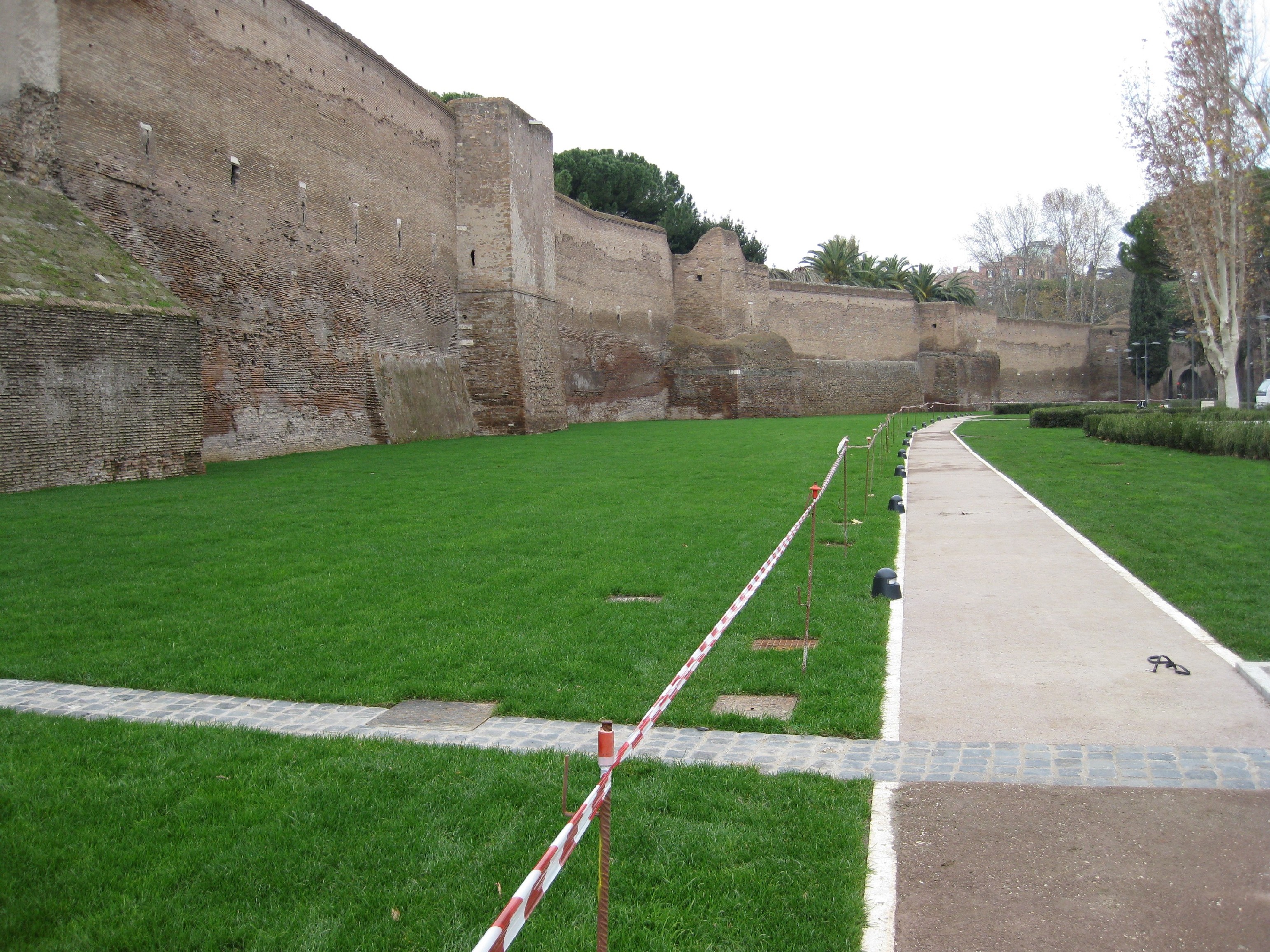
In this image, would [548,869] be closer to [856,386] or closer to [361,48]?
[361,48]

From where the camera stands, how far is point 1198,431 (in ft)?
59.5

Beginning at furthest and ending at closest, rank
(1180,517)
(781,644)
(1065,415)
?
(1065,415), (1180,517), (781,644)

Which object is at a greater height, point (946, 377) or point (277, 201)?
point (277, 201)

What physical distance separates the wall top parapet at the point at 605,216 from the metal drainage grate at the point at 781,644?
25835mm

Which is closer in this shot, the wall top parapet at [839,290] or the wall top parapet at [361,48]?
the wall top parapet at [361,48]

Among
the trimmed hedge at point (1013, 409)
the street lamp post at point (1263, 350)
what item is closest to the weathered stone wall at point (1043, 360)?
the trimmed hedge at point (1013, 409)

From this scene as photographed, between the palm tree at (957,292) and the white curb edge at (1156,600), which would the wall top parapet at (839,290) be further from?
the white curb edge at (1156,600)

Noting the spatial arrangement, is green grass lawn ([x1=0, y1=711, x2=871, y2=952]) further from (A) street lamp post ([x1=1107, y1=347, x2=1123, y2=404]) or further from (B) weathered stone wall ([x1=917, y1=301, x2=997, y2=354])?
(A) street lamp post ([x1=1107, y1=347, x2=1123, y2=404])

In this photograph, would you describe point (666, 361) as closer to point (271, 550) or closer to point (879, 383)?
point (879, 383)

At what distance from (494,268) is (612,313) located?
9.35m

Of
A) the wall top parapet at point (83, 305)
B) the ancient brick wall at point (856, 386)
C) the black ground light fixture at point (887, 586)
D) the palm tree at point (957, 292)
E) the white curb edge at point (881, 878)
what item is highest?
the palm tree at point (957, 292)

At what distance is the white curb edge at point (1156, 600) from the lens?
516 cm

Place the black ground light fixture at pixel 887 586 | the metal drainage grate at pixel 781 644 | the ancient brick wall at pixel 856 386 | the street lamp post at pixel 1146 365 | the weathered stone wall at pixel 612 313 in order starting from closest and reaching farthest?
the metal drainage grate at pixel 781 644 → the black ground light fixture at pixel 887 586 → the weathered stone wall at pixel 612 313 → the ancient brick wall at pixel 856 386 → the street lamp post at pixel 1146 365

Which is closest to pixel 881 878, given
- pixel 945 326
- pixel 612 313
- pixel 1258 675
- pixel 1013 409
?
pixel 1258 675
